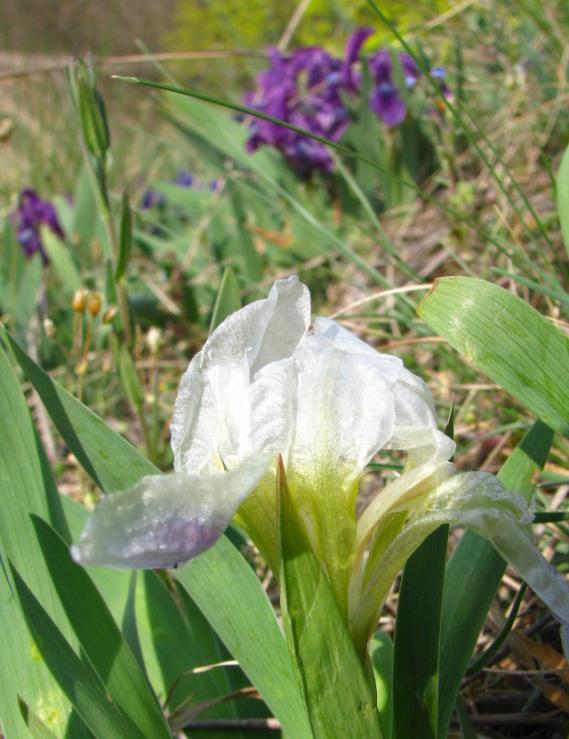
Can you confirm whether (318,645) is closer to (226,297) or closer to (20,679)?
(20,679)

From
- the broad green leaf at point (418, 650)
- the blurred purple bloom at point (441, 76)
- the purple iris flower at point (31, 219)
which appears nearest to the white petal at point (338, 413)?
the broad green leaf at point (418, 650)

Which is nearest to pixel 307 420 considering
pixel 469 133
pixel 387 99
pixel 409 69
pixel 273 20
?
pixel 469 133

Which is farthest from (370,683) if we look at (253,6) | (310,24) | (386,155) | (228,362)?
(253,6)

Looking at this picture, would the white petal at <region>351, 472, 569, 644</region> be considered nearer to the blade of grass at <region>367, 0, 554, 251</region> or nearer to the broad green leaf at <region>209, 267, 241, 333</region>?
the broad green leaf at <region>209, 267, 241, 333</region>

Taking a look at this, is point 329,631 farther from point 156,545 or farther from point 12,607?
point 12,607

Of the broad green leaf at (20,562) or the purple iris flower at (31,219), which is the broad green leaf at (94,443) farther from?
the purple iris flower at (31,219)

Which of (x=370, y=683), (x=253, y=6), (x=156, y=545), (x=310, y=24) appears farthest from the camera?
(x=253, y=6)

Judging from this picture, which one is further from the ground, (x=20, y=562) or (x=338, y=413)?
(x=338, y=413)
